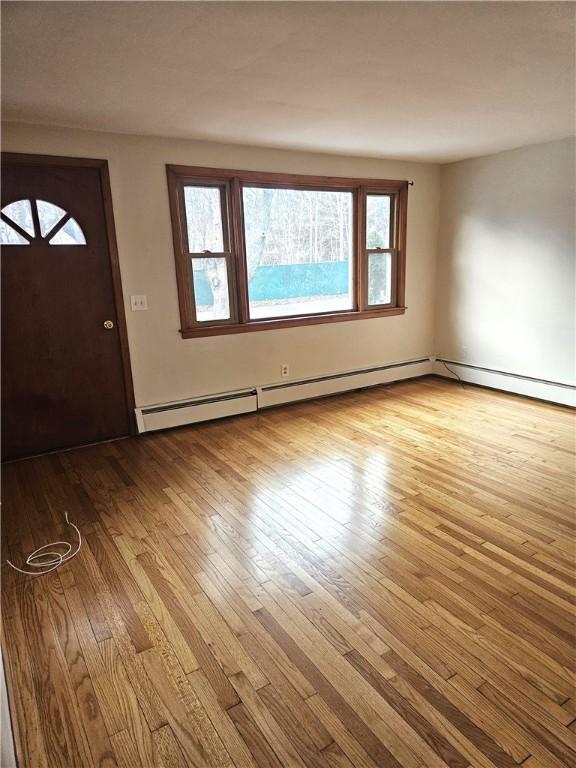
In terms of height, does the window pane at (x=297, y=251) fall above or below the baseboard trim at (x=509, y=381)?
above

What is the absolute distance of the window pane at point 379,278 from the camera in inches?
206

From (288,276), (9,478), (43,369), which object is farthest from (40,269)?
(288,276)

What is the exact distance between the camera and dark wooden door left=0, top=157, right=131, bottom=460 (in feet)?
11.2

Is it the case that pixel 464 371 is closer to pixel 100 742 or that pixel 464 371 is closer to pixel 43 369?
pixel 43 369

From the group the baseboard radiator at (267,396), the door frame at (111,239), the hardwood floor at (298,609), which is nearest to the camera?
the hardwood floor at (298,609)

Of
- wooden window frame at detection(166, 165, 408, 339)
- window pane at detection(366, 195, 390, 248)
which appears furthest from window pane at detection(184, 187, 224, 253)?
window pane at detection(366, 195, 390, 248)

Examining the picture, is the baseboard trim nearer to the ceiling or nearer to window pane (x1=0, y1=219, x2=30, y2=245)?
the ceiling

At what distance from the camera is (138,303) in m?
3.91

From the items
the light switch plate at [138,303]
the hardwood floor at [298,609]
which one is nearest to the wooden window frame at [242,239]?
the light switch plate at [138,303]

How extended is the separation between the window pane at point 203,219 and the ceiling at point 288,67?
506 mm

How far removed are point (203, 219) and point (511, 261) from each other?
10.0 feet

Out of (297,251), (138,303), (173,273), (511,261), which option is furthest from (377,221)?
(138,303)

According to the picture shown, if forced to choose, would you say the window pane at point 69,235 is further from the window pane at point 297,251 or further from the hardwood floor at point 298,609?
the hardwood floor at point 298,609

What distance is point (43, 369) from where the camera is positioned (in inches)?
143
